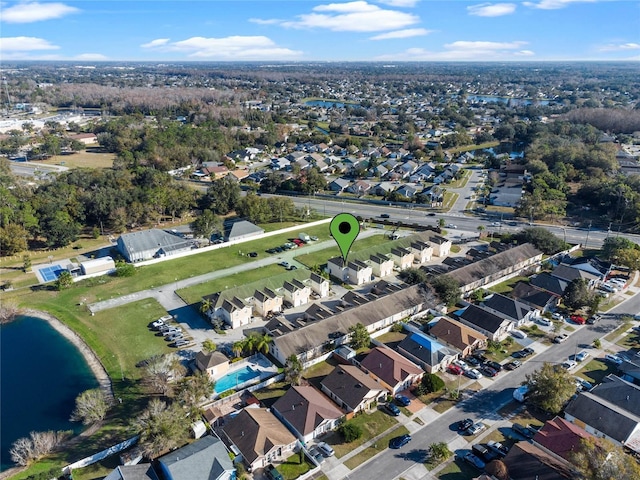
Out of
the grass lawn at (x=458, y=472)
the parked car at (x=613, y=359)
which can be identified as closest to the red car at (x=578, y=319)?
the parked car at (x=613, y=359)

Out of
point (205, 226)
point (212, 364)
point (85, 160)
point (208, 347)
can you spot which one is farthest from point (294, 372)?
point (85, 160)

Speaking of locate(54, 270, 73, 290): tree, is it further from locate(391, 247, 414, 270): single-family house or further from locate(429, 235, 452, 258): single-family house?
locate(429, 235, 452, 258): single-family house

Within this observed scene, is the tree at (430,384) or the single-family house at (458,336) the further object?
the single-family house at (458,336)

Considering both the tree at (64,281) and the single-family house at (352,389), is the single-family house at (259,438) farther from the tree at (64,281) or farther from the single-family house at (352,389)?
the tree at (64,281)

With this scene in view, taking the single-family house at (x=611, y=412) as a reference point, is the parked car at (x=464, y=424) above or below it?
below

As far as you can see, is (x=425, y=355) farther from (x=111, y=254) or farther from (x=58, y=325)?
(x=111, y=254)

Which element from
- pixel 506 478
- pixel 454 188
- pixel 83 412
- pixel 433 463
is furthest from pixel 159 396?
pixel 454 188

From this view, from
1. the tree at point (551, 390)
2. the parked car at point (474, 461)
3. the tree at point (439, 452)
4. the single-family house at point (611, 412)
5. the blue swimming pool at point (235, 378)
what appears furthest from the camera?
the blue swimming pool at point (235, 378)
